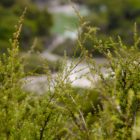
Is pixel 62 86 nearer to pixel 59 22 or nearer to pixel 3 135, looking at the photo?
pixel 3 135

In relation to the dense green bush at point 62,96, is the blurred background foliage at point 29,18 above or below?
above

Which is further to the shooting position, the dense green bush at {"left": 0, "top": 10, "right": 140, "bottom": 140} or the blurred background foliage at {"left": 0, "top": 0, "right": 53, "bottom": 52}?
the blurred background foliage at {"left": 0, "top": 0, "right": 53, "bottom": 52}

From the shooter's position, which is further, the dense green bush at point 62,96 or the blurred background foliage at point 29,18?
the blurred background foliage at point 29,18

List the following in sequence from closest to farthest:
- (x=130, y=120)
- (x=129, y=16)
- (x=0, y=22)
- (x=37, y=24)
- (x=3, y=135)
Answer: (x=130, y=120), (x=3, y=135), (x=0, y=22), (x=37, y=24), (x=129, y=16)

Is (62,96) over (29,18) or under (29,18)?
under

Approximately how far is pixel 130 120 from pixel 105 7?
119 feet

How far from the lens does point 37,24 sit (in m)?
35.8

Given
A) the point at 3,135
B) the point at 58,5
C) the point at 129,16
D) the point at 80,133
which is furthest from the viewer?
the point at 58,5

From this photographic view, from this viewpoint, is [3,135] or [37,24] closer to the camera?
[3,135]

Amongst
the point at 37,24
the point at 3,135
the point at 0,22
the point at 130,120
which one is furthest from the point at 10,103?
the point at 37,24

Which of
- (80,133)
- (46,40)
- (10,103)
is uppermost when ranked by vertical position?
(46,40)

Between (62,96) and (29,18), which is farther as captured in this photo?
(29,18)

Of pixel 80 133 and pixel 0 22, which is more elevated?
pixel 0 22

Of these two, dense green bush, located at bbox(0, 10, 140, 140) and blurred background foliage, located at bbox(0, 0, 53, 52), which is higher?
blurred background foliage, located at bbox(0, 0, 53, 52)
